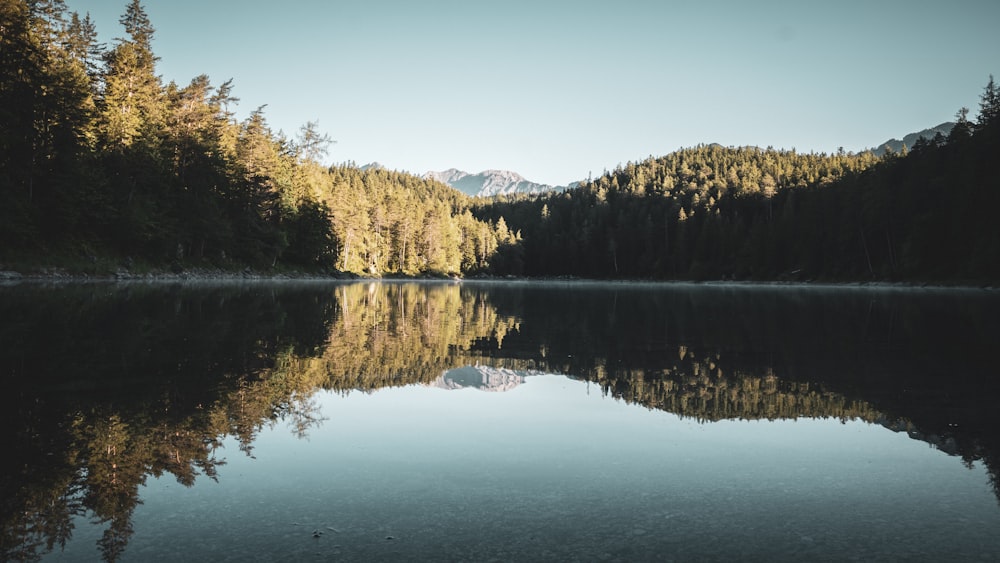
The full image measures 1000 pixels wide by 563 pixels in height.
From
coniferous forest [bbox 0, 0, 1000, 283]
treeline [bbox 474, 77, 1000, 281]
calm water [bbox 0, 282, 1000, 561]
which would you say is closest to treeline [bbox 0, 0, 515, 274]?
coniferous forest [bbox 0, 0, 1000, 283]

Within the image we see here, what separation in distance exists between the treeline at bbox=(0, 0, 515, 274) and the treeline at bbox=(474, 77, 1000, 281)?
7089 centimetres

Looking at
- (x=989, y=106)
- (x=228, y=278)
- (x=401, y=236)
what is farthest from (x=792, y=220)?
(x=228, y=278)

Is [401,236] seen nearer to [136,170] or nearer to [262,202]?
[262,202]

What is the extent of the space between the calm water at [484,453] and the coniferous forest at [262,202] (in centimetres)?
3516

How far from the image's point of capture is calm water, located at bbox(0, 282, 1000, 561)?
14.1 ft

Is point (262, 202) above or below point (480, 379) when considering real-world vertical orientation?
above

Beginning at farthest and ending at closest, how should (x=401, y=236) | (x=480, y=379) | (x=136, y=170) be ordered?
1. (x=401, y=236)
2. (x=136, y=170)
3. (x=480, y=379)

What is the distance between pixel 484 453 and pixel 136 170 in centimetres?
5501

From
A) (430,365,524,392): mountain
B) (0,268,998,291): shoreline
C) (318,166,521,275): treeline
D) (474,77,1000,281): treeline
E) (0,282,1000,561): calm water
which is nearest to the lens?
(0,282,1000,561): calm water

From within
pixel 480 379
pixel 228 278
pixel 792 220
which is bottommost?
pixel 480 379

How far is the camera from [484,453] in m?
6.55

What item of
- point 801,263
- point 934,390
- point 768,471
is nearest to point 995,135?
point 801,263

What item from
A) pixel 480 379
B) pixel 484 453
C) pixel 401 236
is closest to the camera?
Result: pixel 484 453

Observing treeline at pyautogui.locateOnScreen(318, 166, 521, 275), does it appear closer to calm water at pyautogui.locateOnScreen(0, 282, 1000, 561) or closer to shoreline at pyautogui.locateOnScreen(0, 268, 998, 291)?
shoreline at pyautogui.locateOnScreen(0, 268, 998, 291)
